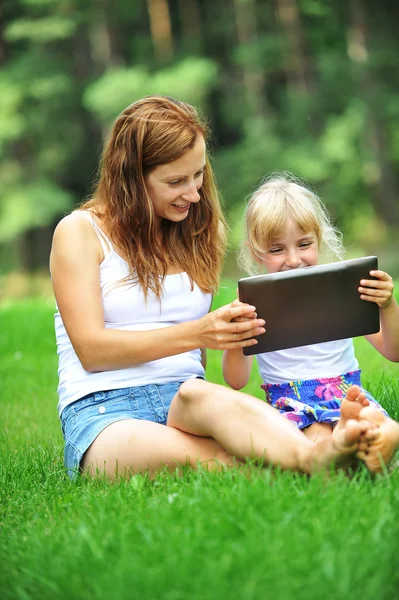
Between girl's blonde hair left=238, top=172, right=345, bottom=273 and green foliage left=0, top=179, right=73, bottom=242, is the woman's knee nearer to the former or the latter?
girl's blonde hair left=238, top=172, right=345, bottom=273

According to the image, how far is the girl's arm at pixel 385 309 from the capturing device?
2.98 m

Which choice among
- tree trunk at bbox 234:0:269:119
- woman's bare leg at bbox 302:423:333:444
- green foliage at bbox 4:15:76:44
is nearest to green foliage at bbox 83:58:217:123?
green foliage at bbox 4:15:76:44

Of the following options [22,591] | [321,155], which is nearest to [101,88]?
[321,155]

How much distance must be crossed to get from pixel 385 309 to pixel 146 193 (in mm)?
999

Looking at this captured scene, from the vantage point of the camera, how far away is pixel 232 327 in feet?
9.53

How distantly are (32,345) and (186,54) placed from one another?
13305 millimetres

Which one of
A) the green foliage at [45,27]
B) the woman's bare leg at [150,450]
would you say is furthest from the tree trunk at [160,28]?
the woman's bare leg at [150,450]

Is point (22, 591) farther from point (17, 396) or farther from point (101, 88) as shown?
point (101, 88)

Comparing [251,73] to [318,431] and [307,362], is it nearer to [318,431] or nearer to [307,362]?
[307,362]

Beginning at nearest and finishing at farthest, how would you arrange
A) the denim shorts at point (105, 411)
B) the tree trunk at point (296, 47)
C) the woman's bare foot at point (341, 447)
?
1. the woman's bare foot at point (341, 447)
2. the denim shorts at point (105, 411)
3. the tree trunk at point (296, 47)

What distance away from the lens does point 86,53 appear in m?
20.4

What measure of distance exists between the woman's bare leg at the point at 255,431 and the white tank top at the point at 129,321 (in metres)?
0.40

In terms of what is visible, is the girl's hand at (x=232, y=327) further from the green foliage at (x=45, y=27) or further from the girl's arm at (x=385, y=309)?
the green foliage at (x=45, y=27)

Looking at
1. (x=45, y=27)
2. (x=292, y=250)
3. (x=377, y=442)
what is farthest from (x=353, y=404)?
(x=45, y=27)
